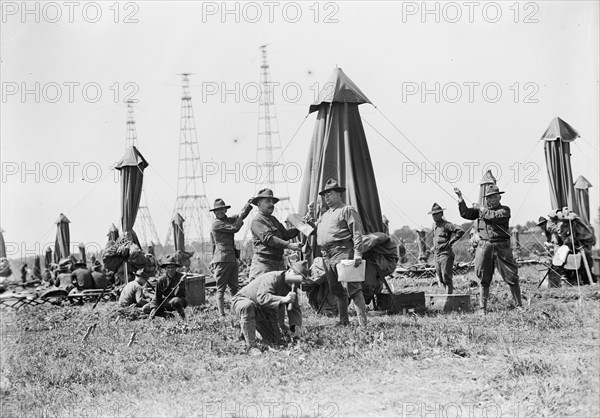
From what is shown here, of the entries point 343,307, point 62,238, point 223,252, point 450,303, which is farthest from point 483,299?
point 62,238

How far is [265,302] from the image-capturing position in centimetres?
764

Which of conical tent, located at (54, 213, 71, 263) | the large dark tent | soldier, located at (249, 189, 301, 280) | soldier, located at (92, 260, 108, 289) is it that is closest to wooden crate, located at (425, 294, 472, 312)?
the large dark tent

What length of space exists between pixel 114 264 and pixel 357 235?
7.42 m

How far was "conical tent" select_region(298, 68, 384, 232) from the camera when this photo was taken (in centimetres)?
1114

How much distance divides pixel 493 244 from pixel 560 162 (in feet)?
19.8

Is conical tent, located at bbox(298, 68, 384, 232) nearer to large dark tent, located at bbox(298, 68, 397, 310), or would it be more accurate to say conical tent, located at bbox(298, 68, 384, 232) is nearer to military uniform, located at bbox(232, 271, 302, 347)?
large dark tent, located at bbox(298, 68, 397, 310)

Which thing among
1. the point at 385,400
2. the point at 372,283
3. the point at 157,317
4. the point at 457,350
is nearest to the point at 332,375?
the point at 385,400

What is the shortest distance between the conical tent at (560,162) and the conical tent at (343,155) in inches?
223

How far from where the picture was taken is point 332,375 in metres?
6.41

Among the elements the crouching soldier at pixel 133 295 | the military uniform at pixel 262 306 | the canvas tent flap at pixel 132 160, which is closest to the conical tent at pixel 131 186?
the canvas tent flap at pixel 132 160

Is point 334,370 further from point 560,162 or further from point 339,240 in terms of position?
point 560,162

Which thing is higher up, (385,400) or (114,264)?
(114,264)

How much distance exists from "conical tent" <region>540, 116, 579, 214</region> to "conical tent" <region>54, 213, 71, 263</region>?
1726 centimetres

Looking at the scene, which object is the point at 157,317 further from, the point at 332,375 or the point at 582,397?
the point at 582,397
